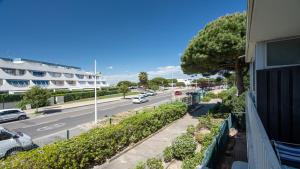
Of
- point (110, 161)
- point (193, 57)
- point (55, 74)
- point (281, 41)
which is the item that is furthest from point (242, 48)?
point (55, 74)

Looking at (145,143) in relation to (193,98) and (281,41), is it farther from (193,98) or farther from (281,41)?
(193,98)

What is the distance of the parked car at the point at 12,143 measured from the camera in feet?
27.9

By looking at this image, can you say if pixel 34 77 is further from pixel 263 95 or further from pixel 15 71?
pixel 263 95

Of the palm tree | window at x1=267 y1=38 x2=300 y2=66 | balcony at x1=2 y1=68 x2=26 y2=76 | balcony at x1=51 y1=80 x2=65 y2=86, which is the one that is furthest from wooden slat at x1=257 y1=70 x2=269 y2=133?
the palm tree

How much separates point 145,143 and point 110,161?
2.75 metres

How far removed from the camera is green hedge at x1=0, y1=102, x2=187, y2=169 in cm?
592

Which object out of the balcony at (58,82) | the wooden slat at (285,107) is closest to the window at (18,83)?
the balcony at (58,82)

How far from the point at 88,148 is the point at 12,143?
3998 millimetres

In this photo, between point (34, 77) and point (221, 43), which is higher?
point (221, 43)

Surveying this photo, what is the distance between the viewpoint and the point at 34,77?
5019 cm

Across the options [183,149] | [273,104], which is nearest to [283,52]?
[273,104]

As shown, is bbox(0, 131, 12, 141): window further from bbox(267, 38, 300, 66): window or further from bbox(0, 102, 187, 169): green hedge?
bbox(267, 38, 300, 66): window

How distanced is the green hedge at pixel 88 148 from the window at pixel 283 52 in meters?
7.08

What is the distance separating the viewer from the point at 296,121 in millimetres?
4055
